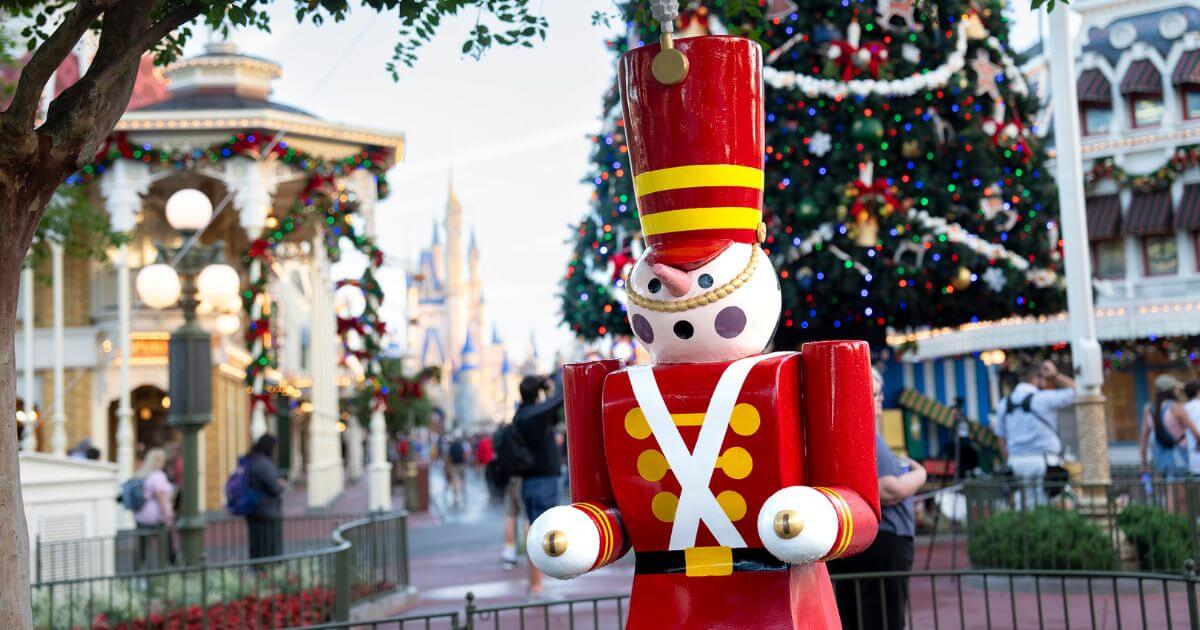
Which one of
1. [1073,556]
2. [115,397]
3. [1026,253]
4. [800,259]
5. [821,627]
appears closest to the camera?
[821,627]

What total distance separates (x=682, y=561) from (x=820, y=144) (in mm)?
8974

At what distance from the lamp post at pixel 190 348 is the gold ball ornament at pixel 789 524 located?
596cm

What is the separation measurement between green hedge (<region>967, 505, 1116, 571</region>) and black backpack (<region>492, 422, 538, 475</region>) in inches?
145

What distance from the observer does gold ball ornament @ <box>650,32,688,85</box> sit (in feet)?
14.4

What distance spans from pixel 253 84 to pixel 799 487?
17641 mm

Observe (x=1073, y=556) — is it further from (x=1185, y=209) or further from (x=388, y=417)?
(x=388, y=417)

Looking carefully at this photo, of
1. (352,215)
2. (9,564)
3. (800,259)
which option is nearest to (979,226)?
(800,259)

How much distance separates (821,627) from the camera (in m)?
4.23

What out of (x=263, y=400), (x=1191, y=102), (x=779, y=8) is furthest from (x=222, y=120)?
(x=1191, y=102)

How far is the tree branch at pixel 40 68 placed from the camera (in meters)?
4.23

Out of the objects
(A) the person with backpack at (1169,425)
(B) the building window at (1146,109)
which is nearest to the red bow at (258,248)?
(A) the person with backpack at (1169,425)

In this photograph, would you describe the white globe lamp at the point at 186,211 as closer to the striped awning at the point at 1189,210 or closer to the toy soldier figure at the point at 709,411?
the toy soldier figure at the point at 709,411

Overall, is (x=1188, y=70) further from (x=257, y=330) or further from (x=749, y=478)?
(x=749, y=478)

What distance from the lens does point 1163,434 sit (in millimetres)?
12695
